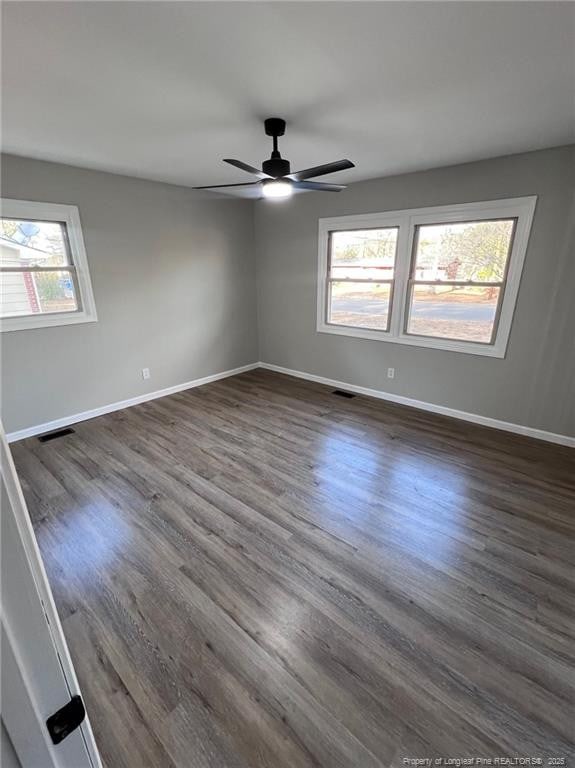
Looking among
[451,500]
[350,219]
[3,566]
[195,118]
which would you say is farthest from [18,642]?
[350,219]

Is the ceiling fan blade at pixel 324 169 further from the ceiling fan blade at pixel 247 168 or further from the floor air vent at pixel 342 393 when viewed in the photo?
the floor air vent at pixel 342 393

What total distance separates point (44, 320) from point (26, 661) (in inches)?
145

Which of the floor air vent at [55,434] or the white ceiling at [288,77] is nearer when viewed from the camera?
the white ceiling at [288,77]

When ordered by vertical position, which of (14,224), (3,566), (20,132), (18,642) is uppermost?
(20,132)

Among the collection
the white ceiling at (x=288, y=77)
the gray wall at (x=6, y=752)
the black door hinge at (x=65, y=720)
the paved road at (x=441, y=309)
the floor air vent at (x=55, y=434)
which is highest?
the white ceiling at (x=288, y=77)

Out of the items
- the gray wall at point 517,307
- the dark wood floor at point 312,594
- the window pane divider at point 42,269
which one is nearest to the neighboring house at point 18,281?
the window pane divider at point 42,269

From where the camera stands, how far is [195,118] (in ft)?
7.64

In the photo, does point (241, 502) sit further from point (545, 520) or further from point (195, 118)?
point (195, 118)

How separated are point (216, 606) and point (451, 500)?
1809mm

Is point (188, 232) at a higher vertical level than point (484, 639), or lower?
higher

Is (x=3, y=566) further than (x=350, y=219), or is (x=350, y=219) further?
(x=350, y=219)

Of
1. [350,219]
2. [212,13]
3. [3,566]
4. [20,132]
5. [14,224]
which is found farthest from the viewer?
[350,219]

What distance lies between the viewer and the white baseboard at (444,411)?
3354 millimetres

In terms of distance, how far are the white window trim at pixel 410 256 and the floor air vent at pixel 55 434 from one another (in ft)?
10.8
